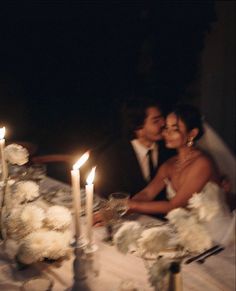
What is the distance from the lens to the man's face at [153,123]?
10.3ft

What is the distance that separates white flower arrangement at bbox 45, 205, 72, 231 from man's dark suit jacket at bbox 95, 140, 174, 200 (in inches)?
63.9

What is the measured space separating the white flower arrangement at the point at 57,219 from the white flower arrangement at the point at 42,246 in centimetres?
3

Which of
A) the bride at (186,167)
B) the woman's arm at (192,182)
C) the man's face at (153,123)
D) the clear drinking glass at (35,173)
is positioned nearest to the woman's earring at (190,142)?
the bride at (186,167)

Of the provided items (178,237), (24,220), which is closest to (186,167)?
(24,220)

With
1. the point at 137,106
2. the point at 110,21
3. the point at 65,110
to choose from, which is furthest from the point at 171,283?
the point at 65,110

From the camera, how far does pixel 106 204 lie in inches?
68.5

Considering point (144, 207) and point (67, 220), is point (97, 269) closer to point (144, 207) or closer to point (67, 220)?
point (67, 220)

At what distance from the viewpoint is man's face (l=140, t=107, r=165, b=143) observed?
124 inches

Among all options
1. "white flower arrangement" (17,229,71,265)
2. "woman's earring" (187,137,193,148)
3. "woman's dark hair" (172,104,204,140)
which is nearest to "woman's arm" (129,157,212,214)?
"woman's earring" (187,137,193,148)

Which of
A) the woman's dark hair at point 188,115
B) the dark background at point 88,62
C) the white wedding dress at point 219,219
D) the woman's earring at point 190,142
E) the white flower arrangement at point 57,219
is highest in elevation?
the dark background at point 88,62

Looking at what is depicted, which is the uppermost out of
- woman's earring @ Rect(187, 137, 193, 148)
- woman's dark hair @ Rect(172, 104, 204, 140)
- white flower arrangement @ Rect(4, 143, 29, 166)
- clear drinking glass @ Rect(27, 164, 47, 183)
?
woman's dark hair @ Rect(172, 104, 204, 140)

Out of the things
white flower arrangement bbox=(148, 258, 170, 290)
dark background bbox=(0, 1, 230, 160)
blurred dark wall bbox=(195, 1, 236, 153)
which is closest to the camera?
white flower arrangement bbox=(148, 258, 170, 290)

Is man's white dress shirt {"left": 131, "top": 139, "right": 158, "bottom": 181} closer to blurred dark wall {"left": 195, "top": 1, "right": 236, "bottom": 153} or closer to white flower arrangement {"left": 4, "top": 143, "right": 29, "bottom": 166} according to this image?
white flower arrangement {"left": 4, "top": 143, "right": 29, "bottom": 166}

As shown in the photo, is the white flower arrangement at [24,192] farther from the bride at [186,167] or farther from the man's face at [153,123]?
the man's face at [153,123]
